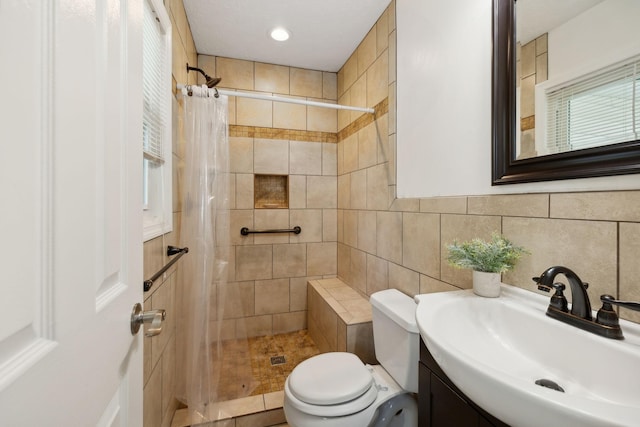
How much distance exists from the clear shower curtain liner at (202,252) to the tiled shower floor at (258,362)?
5.5 inches

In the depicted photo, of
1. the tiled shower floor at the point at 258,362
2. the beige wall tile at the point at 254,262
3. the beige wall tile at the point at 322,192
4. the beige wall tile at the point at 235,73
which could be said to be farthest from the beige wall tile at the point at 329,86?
the tiled shower floor at the point at 258,362

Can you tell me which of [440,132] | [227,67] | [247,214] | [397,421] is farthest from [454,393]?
[227,67]

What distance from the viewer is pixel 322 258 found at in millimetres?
2676

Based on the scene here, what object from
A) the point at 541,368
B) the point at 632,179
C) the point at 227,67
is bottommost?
the point at 541,368

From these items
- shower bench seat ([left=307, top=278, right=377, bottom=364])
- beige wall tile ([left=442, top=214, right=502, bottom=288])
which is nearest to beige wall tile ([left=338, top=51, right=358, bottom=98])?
beige wall tile ([left=442, top=214, right=502, bottom=288])

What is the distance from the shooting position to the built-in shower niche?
8.44 feet

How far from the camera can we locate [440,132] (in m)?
1.37

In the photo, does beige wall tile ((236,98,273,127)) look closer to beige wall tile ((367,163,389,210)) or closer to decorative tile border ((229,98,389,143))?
decorative tile border ((229,98,389,143))

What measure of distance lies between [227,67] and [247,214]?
135 centimetres

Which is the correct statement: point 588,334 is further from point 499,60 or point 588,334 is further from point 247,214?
point 247,214

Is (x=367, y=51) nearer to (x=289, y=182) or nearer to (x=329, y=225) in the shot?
(x=289, y=182)

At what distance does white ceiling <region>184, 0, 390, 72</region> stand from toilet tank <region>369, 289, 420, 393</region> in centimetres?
192

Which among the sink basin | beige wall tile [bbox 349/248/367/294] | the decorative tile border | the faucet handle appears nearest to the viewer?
the sink basin

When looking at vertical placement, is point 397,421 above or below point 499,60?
below
